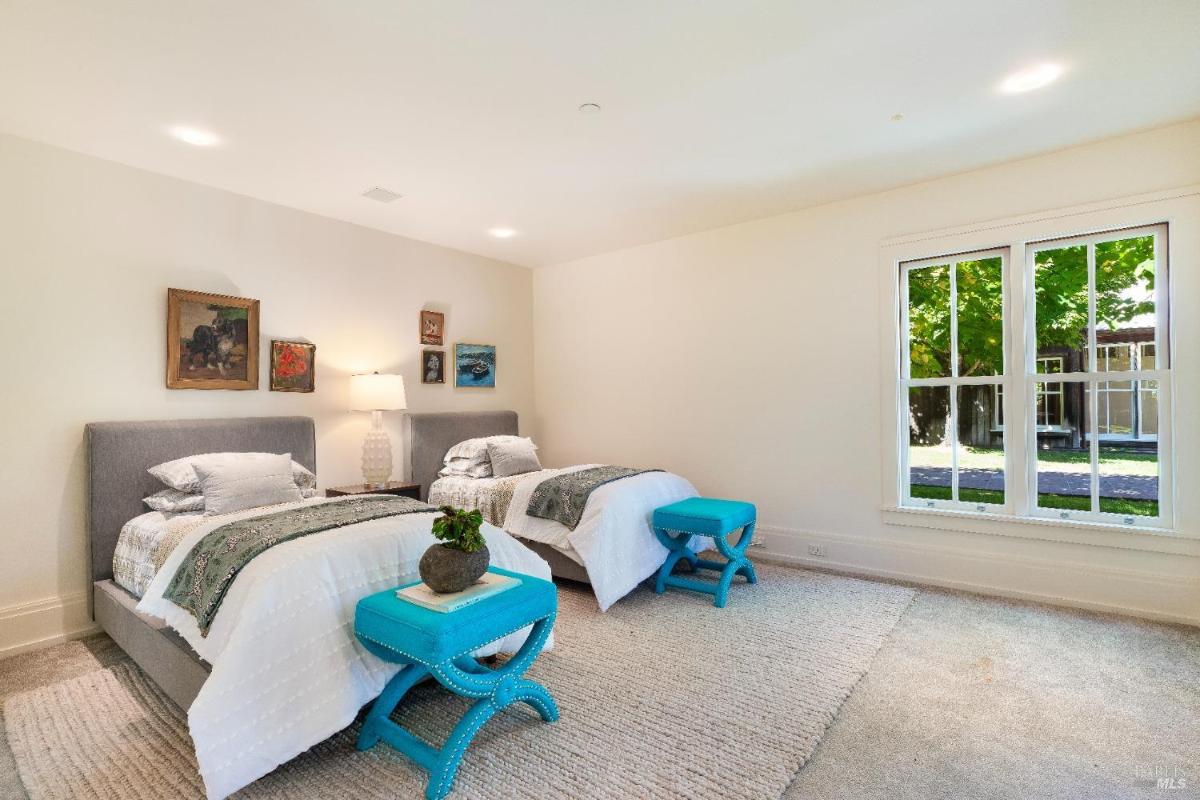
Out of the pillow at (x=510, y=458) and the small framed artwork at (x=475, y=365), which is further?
the small framed artwork at (x=475, y=365)

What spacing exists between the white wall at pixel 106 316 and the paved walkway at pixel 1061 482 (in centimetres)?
417

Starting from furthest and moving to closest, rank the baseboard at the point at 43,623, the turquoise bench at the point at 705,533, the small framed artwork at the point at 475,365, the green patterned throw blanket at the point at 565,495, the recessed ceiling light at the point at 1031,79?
the small framed artwork at the point at 475,365, the green patterned throw blanket at the point at 565,495, the turquoise bench at the point at 705,533, the baseboard at the point at 43,623, the recessed ceiling light at the point at 1031,79

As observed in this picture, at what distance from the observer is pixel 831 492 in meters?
4.21

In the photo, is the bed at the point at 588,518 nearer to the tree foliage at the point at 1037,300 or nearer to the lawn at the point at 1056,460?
the lawn at the point at 1056,460

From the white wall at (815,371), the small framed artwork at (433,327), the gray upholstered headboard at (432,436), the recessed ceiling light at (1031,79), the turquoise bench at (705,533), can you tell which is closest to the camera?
the recessed ceiling light at (1031,79)

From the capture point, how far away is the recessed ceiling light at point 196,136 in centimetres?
293

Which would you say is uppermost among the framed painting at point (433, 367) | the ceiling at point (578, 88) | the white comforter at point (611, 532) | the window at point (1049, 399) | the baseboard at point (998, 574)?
the ceiling at point (578, 88)

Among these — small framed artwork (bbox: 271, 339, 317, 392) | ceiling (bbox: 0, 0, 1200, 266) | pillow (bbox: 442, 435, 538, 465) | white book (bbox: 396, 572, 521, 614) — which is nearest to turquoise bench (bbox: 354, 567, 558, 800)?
white book (bbox: 396, 572, 521, 614)

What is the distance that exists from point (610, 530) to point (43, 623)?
3.00 m

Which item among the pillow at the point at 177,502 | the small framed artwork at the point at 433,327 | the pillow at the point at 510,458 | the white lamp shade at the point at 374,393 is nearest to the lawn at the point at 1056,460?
the pillow at the point at 510,458

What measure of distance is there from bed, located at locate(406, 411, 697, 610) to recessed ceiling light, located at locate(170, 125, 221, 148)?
7.43 ft

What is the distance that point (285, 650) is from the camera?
192 cm

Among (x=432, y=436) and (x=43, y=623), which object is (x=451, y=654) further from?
(x=432, y=436)

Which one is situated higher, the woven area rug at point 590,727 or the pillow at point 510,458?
the pillow at point 510,458
